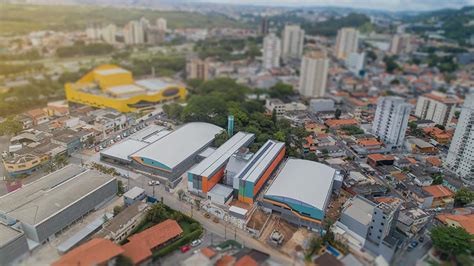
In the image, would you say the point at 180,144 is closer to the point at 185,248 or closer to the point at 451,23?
the point at 185,248

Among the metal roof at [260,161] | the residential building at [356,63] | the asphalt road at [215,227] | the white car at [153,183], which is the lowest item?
the asphalt road at [215,227]

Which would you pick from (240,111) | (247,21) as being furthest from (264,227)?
(247,21)

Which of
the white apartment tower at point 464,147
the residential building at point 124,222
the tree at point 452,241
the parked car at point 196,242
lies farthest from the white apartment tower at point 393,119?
the residential building at point 124,222

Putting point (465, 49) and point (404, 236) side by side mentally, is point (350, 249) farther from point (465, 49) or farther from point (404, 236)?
point (465, 49)

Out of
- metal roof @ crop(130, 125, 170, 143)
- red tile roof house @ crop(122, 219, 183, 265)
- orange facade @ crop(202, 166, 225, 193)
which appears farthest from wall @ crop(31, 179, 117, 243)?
metal roof @ crop(130, 125, 170, 143)

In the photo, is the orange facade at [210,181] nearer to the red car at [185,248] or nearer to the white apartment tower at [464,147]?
the red car at [185,248]

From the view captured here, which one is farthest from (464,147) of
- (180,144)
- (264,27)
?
(264,27)
